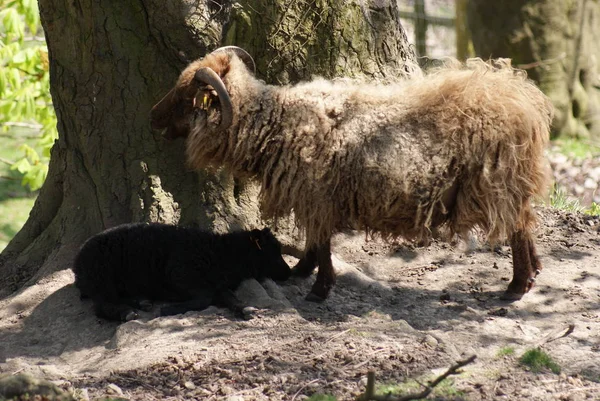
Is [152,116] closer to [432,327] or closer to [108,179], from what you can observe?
[108,179]

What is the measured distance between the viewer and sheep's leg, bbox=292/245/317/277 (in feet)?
23.1

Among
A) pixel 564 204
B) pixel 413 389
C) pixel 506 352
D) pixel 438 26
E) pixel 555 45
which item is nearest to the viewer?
pixel 413 389

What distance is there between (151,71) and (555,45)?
34.2ft

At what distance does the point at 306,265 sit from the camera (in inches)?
279

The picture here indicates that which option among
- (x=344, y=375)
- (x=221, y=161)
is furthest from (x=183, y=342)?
(x=221, y=161)

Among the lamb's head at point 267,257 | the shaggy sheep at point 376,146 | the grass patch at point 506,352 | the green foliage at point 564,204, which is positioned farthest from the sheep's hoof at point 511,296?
the green foliage at point 564,204

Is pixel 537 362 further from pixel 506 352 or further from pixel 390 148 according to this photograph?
pixel 390 148

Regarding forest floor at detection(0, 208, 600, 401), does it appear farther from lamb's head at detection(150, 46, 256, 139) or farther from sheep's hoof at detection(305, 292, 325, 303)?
lamb's head at detection(150, 46, 256, 139)

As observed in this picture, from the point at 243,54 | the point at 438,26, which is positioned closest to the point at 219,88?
the point at 243,54

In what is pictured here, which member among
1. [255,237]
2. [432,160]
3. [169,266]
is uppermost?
[432,160]

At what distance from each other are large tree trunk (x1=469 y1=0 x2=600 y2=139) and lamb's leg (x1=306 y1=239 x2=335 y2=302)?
9.53 meters

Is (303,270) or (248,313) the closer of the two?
(248,313)

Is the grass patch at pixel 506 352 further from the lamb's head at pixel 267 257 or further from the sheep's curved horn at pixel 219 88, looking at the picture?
the sheep's curved horn at pixel 219 88

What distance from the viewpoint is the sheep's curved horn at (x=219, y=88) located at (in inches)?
245
